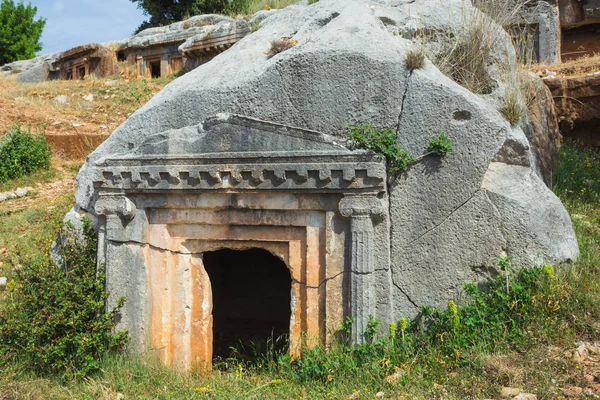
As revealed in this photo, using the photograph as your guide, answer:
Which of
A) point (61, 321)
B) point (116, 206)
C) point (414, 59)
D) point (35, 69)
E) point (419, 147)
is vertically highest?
point (35, 69)

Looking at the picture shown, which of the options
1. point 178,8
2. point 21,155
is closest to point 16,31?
point 178,8

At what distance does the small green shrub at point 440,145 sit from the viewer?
13.3 feet

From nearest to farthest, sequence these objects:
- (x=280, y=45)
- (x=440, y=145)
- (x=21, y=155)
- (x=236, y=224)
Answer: (x=440, y=145), (x=236, y=224), (x=280, y=45), (x=21, y=155)

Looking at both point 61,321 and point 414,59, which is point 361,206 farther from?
point 61,321

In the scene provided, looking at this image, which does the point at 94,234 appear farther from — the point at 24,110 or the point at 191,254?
the point at 24,110

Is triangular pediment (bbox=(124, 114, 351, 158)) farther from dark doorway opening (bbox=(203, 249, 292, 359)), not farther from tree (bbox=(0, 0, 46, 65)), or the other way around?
tree (bbox=(0, 0, 46, 65))

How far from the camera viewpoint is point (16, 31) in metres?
22.4

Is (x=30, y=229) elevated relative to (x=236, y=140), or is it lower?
lower

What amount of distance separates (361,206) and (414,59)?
1.33 metres

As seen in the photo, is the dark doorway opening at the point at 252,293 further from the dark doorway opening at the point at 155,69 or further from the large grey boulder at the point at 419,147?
the dark doorway opening at the point at 155,69

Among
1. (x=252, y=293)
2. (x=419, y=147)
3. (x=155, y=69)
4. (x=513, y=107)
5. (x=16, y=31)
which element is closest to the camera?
(x=419, y=147)

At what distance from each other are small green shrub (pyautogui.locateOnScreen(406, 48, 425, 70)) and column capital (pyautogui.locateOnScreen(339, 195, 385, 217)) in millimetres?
1176

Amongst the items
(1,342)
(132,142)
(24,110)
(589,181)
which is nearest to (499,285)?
(589,181)

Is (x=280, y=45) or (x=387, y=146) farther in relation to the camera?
(x=280, y=45)
